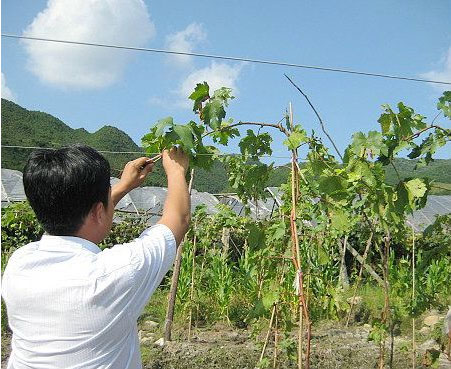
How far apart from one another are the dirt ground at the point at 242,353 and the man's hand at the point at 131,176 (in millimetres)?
2898

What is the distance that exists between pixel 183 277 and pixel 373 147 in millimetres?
4204

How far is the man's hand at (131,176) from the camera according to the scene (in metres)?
1.71

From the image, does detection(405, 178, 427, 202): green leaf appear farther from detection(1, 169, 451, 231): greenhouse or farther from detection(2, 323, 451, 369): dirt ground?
detection(1, 169, 451, 231): greenhouse

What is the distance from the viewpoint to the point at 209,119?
2379 millimetres

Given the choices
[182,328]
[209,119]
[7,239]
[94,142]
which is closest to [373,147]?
[209,119]

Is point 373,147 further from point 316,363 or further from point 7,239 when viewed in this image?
point 7,239

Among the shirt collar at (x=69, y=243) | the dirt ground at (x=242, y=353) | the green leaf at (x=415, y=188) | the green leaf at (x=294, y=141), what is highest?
the green leaf at (x=294, y=141)

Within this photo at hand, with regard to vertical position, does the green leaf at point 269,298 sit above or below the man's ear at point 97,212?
below

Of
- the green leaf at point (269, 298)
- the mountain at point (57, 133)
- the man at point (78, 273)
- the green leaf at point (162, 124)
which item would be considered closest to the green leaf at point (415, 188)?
the green leaf at point (269, 298)

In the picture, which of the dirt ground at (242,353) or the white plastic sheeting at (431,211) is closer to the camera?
the dirt ground at (242,353)

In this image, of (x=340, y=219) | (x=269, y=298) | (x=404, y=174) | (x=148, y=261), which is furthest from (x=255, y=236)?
(x=404, y=174)

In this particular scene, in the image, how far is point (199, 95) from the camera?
248cm

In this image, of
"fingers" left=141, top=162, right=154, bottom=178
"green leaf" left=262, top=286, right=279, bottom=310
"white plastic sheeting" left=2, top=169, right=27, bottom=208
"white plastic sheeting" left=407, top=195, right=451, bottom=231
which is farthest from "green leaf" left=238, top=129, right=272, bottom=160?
"white plastic sheeting" left=2, top=169, right=27, bottom=208

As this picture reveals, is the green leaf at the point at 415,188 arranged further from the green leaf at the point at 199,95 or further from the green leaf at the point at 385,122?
the green leaf at the point at 199,95
